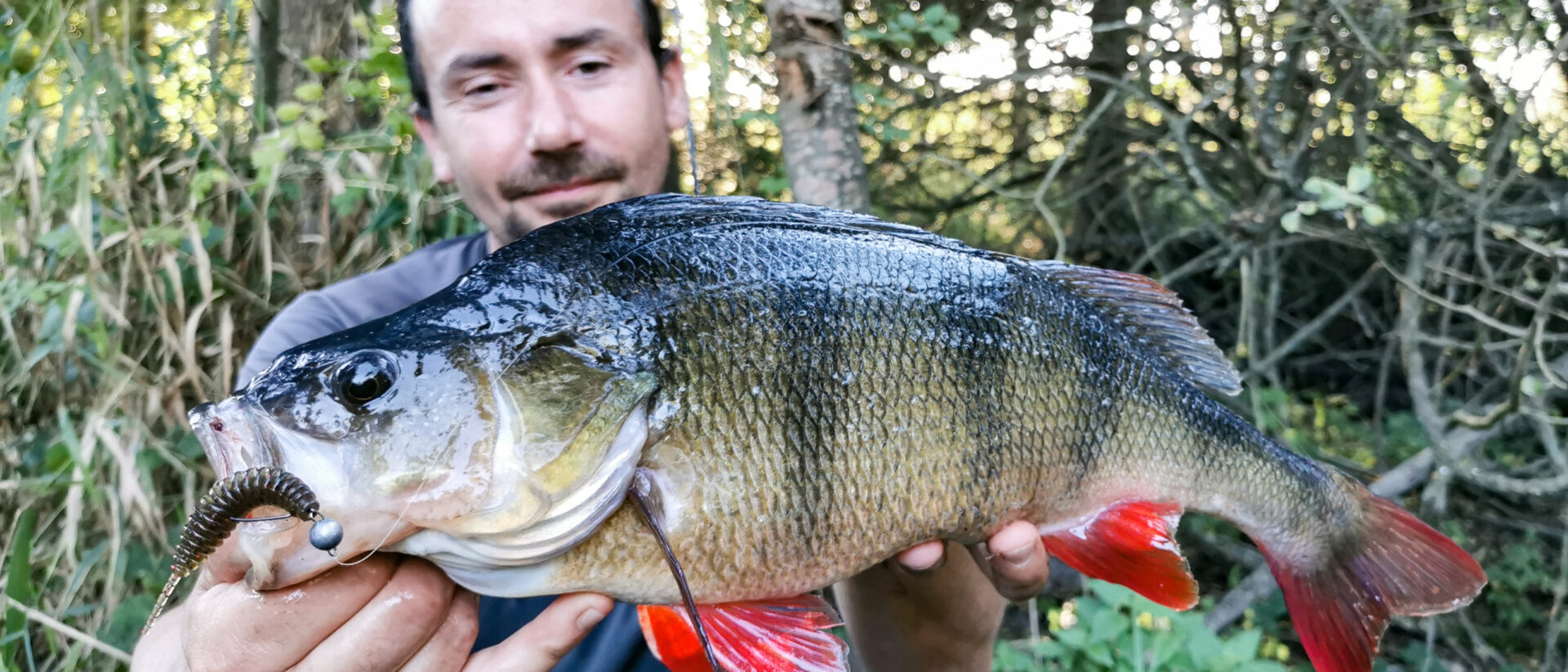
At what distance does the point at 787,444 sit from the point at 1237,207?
2.47 m

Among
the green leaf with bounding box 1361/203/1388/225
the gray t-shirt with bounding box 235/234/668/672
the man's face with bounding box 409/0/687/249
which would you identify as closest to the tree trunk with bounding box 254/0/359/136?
the gray t-shirt with bounding box 235/234/668/672

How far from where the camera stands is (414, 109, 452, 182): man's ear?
64.9 inches

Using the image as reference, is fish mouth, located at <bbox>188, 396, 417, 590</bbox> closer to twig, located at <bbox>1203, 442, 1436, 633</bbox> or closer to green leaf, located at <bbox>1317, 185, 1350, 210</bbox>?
green leaf, located at <bbox>1317, 185, 1350, 210</bbox>

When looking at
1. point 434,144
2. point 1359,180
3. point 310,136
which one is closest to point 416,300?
point 434,144

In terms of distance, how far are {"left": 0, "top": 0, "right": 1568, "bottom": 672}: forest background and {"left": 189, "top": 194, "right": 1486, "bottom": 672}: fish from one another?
728 mm

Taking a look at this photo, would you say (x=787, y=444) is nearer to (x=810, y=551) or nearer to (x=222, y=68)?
(x=810, y=551)

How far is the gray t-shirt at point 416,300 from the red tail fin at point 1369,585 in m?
0.94

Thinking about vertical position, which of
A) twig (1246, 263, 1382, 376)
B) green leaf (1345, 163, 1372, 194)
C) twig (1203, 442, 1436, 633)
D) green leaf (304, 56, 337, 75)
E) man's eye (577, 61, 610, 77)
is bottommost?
twig (1203, 442, 1436, 633)

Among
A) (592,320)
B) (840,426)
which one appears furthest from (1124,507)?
(592,320)

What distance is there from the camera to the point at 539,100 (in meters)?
1.44

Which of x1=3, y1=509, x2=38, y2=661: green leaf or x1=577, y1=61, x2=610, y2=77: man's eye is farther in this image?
x1=3, y1=509, x2=38, y2=661: green leaf

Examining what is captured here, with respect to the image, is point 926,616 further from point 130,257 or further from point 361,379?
point 130,257

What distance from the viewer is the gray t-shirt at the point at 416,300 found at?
4.58 ft

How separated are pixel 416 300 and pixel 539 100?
511 millimetres
